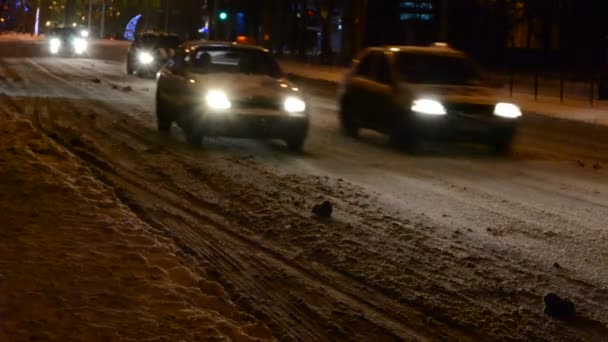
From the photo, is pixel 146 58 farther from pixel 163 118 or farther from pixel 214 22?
pixel 214 22

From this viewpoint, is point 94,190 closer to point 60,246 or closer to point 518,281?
point 60,246

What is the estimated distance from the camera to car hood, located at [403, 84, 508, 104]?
56.1 feet

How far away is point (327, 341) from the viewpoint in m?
7.01

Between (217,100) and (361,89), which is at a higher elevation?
(361,89)

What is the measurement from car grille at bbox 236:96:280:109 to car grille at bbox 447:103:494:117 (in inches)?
103

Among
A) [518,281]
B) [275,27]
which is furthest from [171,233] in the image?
[275,27]

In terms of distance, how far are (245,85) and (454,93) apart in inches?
125

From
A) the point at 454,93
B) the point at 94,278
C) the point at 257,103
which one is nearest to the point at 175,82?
the point at 257,103

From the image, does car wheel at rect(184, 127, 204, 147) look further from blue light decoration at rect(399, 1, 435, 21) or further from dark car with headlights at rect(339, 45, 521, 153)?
blue light decoration at rect(399, 1, 435, 21)

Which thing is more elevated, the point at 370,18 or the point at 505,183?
the point at 370,18

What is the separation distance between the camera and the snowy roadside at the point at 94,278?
6.65 m

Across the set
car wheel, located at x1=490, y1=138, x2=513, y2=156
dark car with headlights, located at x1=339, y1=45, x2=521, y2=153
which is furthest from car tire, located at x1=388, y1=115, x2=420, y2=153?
car wheel, located at x1=490, y1=138, x2=513, y2=156

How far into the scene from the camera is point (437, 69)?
721 inches

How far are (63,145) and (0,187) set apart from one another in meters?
4.64
